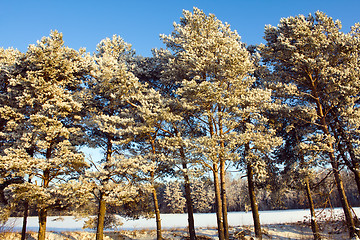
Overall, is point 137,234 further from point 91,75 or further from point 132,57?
point 132,57

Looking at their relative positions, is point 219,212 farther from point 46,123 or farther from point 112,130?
point 46,123

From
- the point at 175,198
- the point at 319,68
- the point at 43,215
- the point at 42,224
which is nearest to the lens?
the point at 42,224

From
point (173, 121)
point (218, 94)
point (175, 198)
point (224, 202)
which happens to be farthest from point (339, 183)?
point (175, 198)

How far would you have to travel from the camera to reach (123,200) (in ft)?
39.1

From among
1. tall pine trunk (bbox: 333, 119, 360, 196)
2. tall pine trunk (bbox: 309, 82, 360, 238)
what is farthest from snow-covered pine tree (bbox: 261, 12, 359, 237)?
tall pine trunk (bbox: 333, 119, 360, 196)

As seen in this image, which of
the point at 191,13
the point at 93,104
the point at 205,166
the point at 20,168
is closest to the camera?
the point at 20,168

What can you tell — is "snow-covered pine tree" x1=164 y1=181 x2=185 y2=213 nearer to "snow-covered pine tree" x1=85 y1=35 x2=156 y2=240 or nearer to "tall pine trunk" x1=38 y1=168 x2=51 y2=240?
"snow-covered pine tree" x1=85 y1=35 x2=156 y2=240

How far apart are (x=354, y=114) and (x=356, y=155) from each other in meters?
2.00

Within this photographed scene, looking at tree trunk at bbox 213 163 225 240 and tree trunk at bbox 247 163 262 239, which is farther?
tree trunk at bbox 247 163 262 239

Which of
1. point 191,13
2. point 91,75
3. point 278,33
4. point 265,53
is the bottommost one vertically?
point 91,75

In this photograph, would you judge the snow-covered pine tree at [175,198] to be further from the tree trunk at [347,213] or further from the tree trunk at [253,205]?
the tree trunk at [347,213]

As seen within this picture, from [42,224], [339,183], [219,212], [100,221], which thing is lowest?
[100,221]

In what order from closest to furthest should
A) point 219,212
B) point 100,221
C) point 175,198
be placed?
point 219,212
point 100,221
point 175,198

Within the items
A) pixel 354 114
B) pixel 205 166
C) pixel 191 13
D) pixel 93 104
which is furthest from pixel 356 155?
pixel 93 104
